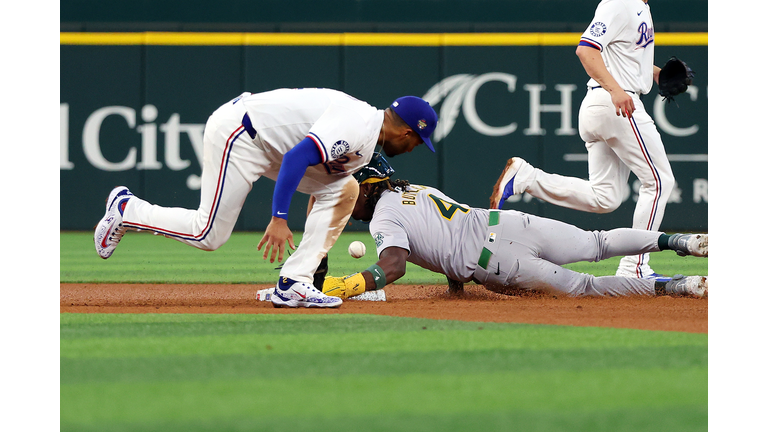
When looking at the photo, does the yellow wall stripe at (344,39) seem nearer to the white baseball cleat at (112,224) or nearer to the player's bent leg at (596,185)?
the player's bent leg at (596,185)

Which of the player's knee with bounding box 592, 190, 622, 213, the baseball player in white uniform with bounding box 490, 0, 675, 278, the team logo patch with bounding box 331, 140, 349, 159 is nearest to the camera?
the team logo patch with bounding box 331, 140, 349, 159

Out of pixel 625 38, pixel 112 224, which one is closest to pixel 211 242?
pixel 112 224

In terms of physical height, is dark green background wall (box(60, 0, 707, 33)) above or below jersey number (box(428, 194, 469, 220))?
above

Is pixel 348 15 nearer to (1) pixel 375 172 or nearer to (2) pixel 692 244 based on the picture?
(1) pixel 375 172

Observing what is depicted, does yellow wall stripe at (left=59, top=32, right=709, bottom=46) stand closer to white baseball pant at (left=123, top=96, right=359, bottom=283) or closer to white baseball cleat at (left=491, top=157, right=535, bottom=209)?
white baseball cleat at (left=491, top=157, right=535, bottom=209)

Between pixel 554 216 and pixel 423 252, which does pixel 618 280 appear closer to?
pixel 423 252

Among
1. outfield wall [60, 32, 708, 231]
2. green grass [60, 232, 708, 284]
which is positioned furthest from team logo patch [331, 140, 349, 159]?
outfield wall [60, 32, 708, 231]

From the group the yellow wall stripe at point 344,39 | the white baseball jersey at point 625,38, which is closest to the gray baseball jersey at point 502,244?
the white baseball jersey at point 625,38
